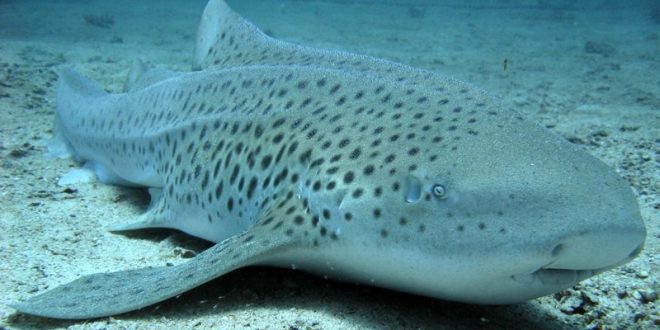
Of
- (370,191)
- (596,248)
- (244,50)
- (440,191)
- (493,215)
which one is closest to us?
(596,248)

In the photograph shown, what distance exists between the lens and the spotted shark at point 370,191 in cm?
204

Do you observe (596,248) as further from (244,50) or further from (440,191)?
(244,50)

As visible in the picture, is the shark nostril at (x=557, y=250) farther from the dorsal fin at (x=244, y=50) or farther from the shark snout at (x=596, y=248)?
the dorsal fin at (x=244, y=50)

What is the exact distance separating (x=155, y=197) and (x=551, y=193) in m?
3.41

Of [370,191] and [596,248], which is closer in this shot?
[596,248]

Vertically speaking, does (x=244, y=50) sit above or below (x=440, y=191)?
above

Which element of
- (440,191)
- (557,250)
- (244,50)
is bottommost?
(557,250)

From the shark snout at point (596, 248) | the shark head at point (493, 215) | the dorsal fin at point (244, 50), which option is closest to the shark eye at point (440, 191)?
the shark head at point (493, 215)

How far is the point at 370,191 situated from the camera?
2.44m

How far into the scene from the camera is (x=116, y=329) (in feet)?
8.13

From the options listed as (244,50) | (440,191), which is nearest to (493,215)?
(440,191)

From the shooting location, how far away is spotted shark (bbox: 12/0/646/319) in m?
2.04

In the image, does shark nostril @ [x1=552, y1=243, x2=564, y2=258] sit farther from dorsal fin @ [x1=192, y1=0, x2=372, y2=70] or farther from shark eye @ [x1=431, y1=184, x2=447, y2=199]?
dorsal fin @ [x1=192, y1=0, x2=372, y2=70]

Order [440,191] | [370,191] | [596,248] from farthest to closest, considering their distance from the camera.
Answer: [370,191] → [440,191] → [596,248]
